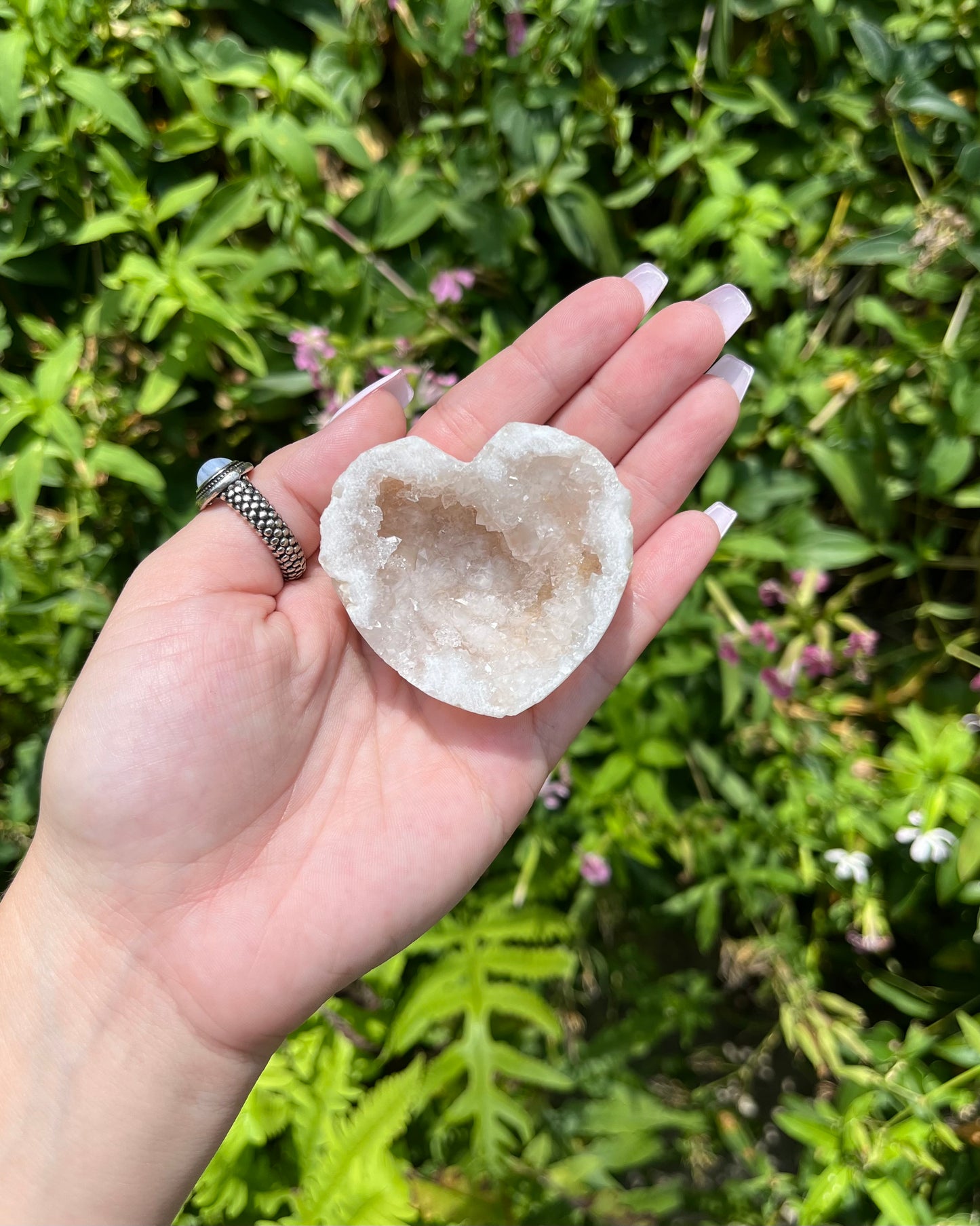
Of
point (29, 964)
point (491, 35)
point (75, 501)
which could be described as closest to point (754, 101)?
point (491, 35)

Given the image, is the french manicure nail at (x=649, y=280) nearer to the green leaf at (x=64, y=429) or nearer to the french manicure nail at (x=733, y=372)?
the french manicure nail at (x=733, y=372)

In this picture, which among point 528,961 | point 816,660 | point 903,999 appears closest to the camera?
→ point 816,660

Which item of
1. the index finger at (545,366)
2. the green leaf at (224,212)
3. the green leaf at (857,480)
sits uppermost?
the green leaf at (224,212)

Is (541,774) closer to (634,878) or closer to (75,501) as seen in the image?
(634,878)

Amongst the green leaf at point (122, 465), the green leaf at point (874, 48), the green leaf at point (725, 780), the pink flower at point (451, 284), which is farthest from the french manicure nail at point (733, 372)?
the green leaf at point (122, 465)

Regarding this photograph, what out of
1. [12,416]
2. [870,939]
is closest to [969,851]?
[870,939]

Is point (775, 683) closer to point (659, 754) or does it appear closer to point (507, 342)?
point (659, 754)

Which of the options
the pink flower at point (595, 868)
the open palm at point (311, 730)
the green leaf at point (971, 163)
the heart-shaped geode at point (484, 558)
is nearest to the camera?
the open palm at point (311, 730)
